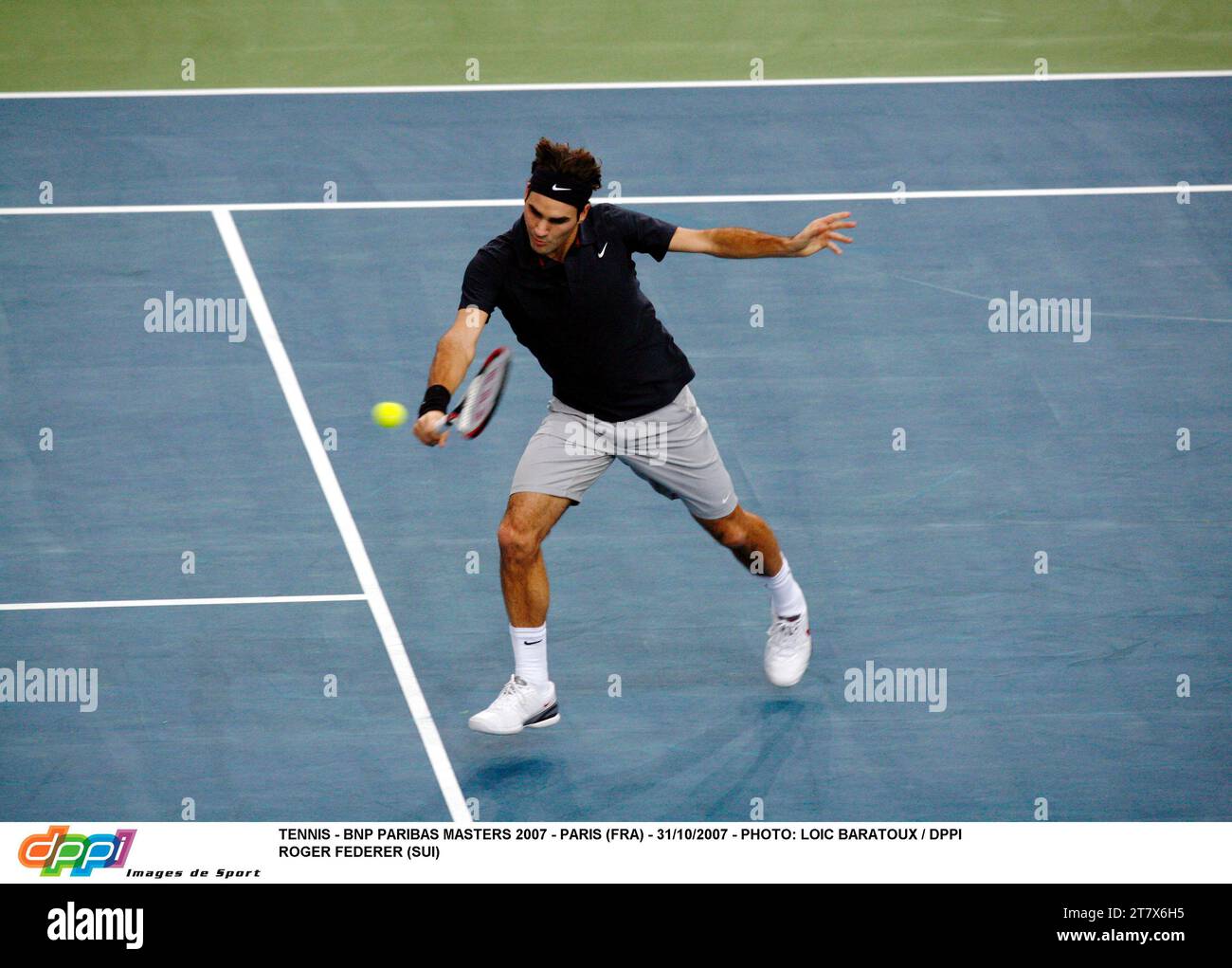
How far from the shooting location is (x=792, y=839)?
6988mm

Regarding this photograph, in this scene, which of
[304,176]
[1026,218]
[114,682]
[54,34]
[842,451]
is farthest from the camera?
[54,34]

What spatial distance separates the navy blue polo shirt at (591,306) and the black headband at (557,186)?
0.27 meters

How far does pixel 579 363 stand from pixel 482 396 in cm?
52

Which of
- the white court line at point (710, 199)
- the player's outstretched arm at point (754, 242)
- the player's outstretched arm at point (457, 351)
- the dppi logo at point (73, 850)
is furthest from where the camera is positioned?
the white court line at point (710, 199)

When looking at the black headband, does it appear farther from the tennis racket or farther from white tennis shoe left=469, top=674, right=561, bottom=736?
white tennis shoe left=469, top=674, right=561, bottom=736

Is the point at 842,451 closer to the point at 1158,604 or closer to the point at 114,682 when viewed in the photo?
the point at 1158,604

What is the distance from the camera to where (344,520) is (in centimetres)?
921

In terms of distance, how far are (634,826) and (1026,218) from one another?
618 centimetres

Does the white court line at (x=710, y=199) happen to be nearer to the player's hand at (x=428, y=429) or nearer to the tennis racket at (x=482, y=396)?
the tennis racket at (x=482, y=396)

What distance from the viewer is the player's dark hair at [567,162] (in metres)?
6.90

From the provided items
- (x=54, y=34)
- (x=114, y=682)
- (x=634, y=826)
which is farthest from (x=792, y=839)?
(x=54, y=34)

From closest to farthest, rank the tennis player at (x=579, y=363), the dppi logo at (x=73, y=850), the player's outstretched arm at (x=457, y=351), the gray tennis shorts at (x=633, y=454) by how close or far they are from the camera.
A: the dppi logo at (x=73, y=850)
the player's outstretched arm at (x=457, y=351)
the tennis player at (x=579, y=363)
the gray tennis shorts at (x=633, y=454)

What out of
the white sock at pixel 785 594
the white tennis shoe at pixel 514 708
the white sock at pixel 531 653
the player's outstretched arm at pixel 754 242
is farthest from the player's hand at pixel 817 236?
the white tennis shoe at pixel 514 708

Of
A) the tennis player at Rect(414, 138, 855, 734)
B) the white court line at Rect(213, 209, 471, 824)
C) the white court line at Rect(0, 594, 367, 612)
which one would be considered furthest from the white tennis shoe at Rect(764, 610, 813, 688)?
the white court line at Rect(0, 594, 367, 612)
